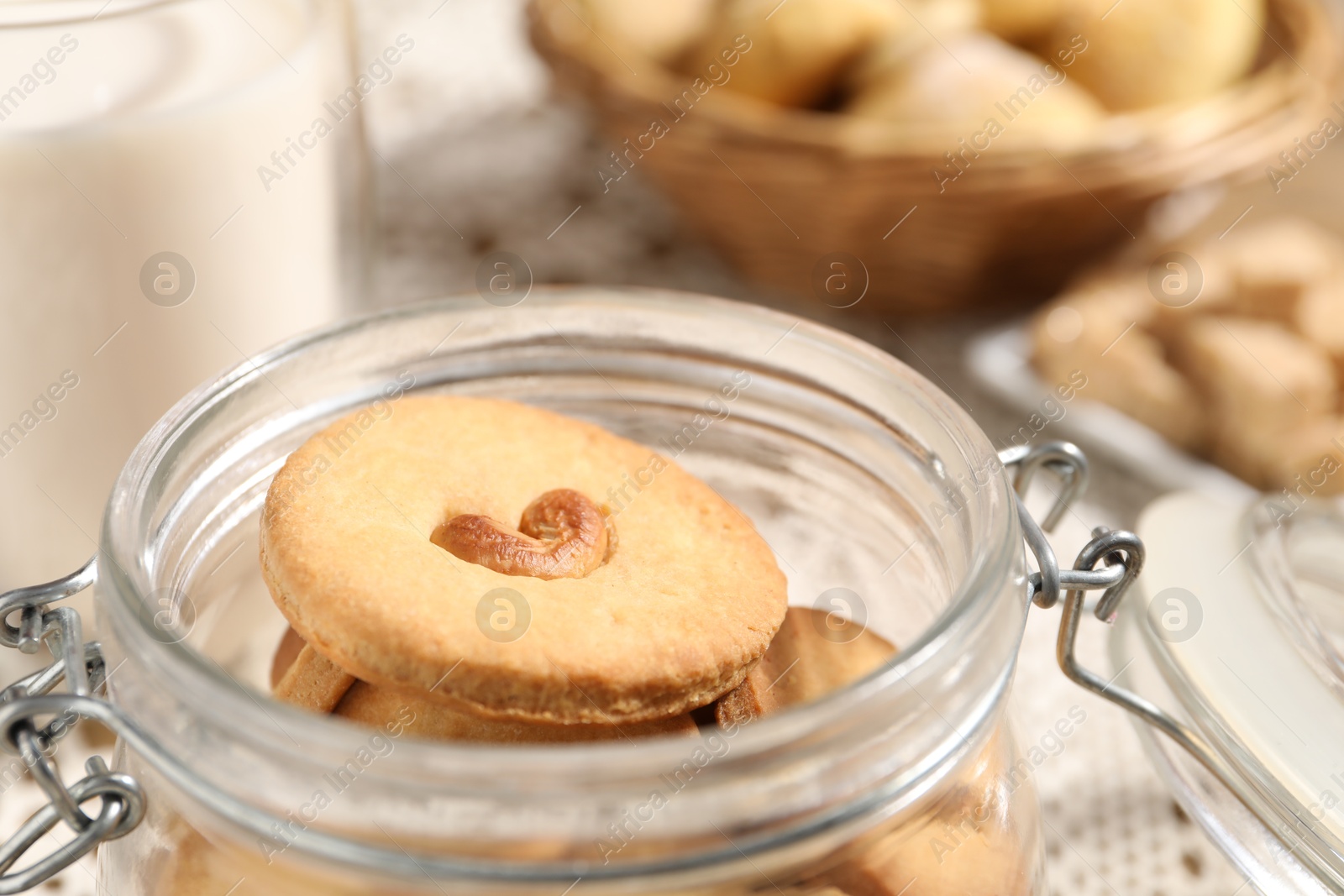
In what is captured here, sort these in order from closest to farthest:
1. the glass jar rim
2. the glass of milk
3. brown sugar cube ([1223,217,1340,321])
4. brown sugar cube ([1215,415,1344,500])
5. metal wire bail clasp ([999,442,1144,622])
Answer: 1. the glass jar rim
2. metal wire bail clasp ([999,442,1144,622])
3. the glass of milk
4. brown sugar cube ([1215,415,1344,500])
5. brown sugar cube ([1223,217,1340,321])

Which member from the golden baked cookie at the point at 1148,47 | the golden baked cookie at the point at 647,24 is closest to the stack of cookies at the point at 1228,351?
the golden baked cookie at the point at 1148,47

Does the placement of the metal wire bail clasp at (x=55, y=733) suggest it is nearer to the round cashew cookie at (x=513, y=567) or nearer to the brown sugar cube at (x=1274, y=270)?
the round cashew cookie at (x=513, y=567)

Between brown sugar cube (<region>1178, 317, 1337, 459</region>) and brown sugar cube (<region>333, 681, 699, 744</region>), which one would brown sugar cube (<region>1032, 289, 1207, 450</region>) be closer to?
brown sugar cube (<region>1178, 317, 1337, 459</region>)

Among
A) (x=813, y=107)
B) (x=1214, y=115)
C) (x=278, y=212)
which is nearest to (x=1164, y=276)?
(x=1214, y=115)

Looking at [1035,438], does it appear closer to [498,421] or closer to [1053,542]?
[1053,542]

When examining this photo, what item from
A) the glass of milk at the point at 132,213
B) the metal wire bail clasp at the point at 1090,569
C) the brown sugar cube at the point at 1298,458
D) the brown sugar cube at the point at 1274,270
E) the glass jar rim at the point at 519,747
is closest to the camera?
the glass jar rim at the point at 519,747

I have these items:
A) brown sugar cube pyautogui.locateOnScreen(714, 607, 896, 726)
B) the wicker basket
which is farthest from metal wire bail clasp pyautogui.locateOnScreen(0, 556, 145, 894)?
the wicker basket

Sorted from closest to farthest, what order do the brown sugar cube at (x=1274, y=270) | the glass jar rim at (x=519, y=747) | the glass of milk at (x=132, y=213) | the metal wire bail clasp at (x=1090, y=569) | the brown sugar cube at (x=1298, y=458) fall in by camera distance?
the glass jar rim at (x=519, y=747) → the metal wire bail clasp at (x=1090, y=569) → the glass of milk at (x=132, y=213) → the brown sugar cube at (x=1298, y=458) → the brown sugar cube at (x=1274, y=270)
